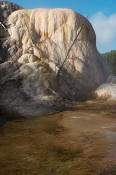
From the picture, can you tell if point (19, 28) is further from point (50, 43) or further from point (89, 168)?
point (89, 168)

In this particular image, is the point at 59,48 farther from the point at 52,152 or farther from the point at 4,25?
the point at 52,152

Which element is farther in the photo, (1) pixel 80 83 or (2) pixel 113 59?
(2) pixel 113 59

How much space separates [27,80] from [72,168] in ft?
12.4

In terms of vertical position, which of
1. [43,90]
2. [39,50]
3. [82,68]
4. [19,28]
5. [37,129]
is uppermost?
[19,28]

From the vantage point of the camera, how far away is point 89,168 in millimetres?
1344

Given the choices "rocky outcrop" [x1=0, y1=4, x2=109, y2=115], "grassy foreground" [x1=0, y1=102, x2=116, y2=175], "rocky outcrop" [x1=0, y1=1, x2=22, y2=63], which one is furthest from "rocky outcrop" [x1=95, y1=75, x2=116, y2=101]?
"grassy foreground" [x1=0, y1=102, x2=116, y2=175]

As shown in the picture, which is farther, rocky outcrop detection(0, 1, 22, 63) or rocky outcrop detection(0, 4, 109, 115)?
rocky outcrop detection(0, 1, 22, 63)

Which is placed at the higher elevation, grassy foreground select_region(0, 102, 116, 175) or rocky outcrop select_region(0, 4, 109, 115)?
rocky outcrop select_region(0, 4, 109, 115)

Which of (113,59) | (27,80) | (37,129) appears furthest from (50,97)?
(113,59)

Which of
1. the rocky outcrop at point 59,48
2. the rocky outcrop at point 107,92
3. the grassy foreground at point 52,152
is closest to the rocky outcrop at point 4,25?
the rocky outcrop at point 59,48

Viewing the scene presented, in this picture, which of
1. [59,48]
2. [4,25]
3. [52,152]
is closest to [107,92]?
[59,48]

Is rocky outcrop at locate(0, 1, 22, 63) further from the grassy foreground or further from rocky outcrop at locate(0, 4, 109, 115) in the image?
the grassy foreground

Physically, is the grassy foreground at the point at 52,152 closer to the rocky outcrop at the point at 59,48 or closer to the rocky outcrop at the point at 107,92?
the rocky outcrop at the point at 59,48

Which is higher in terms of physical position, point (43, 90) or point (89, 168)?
point (43, 90)
